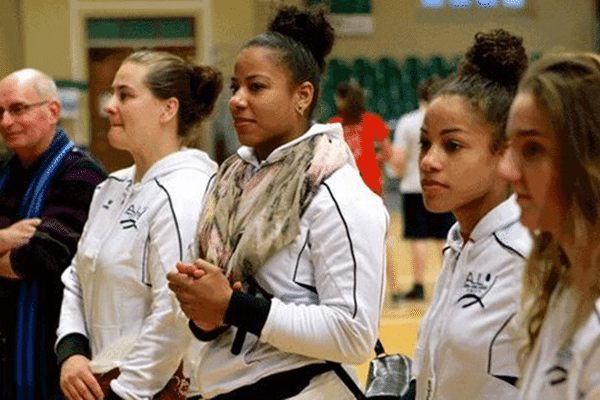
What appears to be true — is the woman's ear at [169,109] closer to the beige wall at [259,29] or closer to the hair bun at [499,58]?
the hair bun at [499,58]

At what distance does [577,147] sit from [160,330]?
1.64m

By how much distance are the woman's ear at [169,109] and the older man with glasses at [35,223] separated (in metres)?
0.66

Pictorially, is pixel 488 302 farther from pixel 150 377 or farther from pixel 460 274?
pixel 150 377

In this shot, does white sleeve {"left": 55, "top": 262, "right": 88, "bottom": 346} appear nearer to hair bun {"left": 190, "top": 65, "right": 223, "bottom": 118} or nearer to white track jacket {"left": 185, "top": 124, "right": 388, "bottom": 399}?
hair bun {"left": 190, "top": 65, "right": 223, "bottom": 118}

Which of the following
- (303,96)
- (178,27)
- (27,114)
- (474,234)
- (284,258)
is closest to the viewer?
(474,234)

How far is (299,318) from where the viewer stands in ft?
7.68

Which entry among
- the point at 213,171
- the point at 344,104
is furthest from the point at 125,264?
the point at 344,104

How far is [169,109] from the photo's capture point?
126 inches

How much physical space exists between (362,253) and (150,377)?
2.77ft

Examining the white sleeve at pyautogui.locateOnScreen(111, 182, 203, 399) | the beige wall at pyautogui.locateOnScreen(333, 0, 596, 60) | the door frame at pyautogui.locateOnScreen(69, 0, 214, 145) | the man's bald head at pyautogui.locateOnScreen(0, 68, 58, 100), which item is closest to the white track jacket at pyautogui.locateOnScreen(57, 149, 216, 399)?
the white sleeve at pyautogui.locateOnScreen(111, 182, 203, 399)

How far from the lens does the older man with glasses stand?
3592 millimetres

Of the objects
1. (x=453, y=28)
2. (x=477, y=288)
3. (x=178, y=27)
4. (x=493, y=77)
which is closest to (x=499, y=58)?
(x=493, y=77)

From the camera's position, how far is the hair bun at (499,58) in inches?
90.2

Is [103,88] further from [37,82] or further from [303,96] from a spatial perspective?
[303,96]
